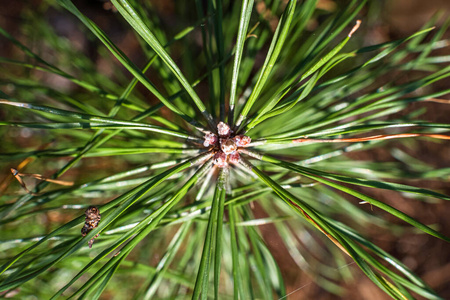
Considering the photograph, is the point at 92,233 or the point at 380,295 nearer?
the point at 92,233

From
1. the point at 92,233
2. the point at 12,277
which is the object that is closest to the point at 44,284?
the point at 12,277

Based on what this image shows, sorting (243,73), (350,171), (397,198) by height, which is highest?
(243,73)

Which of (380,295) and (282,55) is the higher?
(282,55)

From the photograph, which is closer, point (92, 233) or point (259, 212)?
point (92, 233)

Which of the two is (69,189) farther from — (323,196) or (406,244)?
(406,244)

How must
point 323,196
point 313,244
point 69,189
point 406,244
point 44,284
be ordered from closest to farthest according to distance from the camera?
point 69,189, point 44,284, point 323,196, point 313,244, point 406,244

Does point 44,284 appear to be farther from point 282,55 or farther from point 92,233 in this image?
point 282,55

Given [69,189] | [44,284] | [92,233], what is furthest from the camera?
[44,284]

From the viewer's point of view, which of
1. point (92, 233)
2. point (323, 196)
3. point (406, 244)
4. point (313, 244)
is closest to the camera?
point (92, 233)

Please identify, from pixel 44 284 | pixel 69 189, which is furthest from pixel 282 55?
pixel 44 284
